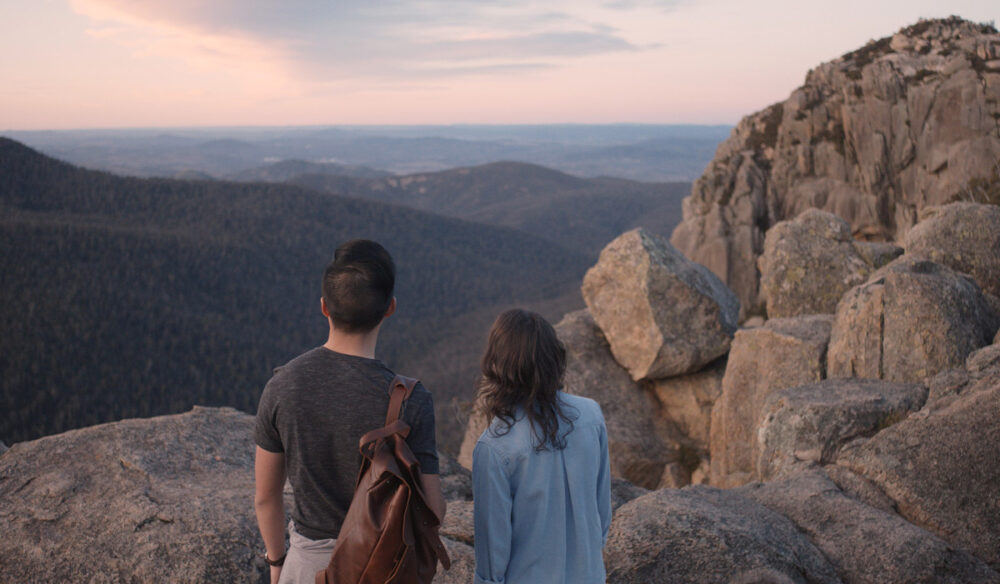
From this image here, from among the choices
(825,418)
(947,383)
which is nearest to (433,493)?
(825,418)

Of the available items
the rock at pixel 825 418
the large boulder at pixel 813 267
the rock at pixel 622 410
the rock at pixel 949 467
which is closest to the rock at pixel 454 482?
the rock at pixel 825 418

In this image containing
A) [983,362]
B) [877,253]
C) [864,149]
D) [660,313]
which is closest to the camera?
[983,362]

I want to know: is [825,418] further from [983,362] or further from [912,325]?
[912,325]

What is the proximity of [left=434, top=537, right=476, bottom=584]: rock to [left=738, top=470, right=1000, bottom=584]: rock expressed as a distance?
122 inches

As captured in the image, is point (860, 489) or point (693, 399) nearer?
point (860, 489)

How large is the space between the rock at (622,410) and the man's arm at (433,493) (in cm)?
938

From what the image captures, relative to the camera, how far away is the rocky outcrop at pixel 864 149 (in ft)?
95.7

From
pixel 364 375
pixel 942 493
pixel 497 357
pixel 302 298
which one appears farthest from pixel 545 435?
pixel 302 298

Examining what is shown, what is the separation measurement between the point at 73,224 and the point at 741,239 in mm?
59592

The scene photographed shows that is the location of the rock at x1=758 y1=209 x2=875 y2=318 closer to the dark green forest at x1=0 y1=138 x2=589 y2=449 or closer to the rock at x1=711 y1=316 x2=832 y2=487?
the rock at x1=711 y1=316 x2=832 y2=487

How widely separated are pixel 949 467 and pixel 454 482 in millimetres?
5154

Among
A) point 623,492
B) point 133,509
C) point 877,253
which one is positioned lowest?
point 623,492

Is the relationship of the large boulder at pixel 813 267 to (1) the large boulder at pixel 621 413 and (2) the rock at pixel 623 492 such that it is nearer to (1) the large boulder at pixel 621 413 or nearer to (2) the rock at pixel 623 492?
(1) the large boulder at pixel 621 413

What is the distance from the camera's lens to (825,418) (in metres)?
7.82
